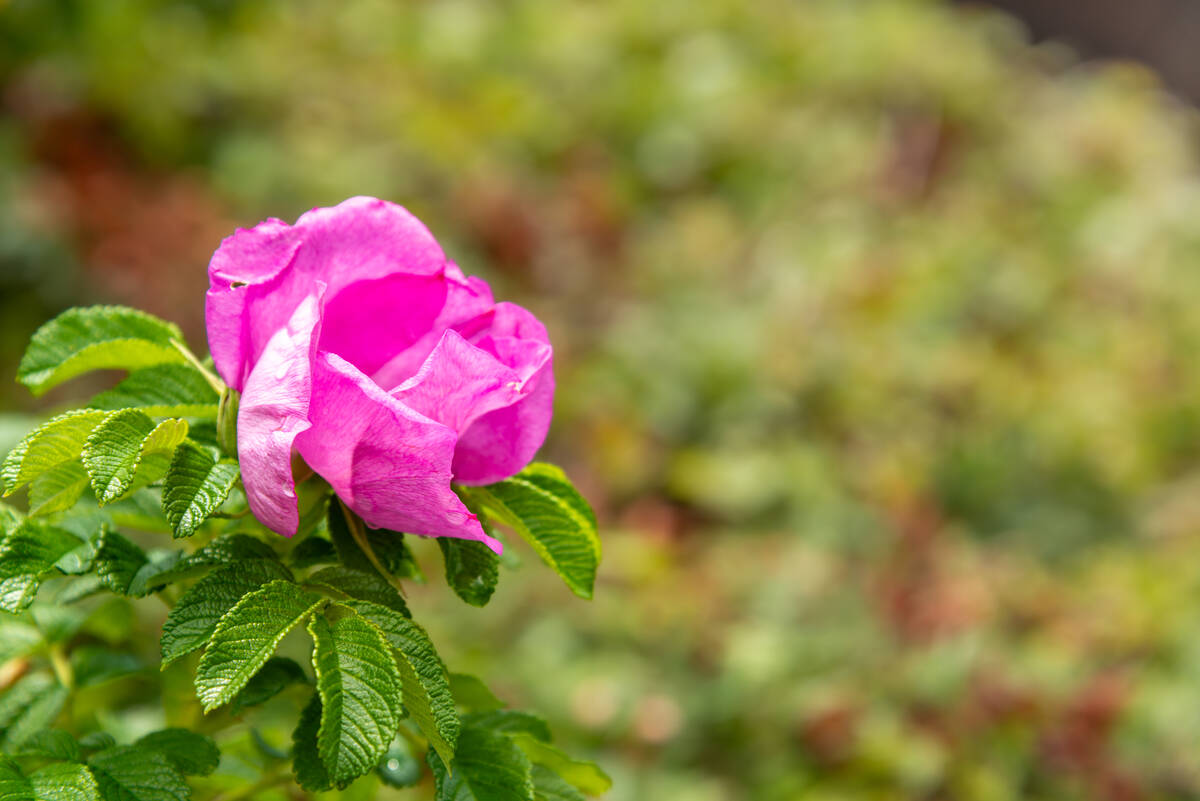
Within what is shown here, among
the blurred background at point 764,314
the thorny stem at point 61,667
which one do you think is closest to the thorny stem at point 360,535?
the thorny stem at point 61,667

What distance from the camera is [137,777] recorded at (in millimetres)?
475

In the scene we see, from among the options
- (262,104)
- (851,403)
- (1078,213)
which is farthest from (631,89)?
(1078,213)

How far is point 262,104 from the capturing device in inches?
118

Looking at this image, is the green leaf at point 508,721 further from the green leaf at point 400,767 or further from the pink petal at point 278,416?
the pink petal at point 278,416

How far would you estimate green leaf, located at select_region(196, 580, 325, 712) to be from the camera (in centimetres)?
40

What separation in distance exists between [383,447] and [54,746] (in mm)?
226

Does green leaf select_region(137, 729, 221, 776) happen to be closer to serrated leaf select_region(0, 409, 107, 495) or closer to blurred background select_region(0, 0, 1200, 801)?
serrated leaf select_region(0, 409, 107, 495)

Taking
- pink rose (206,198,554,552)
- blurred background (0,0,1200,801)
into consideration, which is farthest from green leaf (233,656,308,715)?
blurred background (0,0,1200,801)

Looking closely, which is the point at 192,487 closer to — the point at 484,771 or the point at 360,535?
the point at 360,535

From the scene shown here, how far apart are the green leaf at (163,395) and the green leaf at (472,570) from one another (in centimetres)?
13

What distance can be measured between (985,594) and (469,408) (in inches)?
79.6

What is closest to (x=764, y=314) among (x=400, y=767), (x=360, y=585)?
(x=400, y=767)

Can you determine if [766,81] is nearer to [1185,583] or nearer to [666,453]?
[666,453]

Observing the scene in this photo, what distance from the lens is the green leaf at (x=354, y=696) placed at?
0.40 meters
